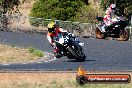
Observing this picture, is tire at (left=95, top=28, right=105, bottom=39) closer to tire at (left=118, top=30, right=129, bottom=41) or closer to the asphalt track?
the asphalt track

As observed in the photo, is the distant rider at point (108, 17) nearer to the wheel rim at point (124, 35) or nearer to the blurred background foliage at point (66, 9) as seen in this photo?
the wheel rim at point (124, 35)

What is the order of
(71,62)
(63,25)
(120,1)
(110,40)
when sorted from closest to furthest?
(71,62) → (110,40) → (63,25) → (120,1)

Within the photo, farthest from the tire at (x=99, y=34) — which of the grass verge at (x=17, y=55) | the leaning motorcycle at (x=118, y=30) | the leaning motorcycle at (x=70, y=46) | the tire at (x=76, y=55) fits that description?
the tire at (x=76, y=55)

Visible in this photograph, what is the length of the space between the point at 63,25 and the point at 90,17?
5.00 m

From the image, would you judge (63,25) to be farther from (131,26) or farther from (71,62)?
A: (71,62)

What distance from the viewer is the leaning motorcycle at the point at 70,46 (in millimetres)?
23953

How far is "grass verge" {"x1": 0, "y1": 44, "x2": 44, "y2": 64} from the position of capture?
82.8 feet

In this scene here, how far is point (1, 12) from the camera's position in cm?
4828

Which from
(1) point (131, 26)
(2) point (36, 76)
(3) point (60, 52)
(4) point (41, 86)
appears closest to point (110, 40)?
(1) point (131, 26)

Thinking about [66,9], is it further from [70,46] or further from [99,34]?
[70,46]

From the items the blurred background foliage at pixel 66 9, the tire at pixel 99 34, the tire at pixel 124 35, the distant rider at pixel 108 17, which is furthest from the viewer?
the blurred background foliage at pixel 66 9

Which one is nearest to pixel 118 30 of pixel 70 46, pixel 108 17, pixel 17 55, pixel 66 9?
pixel 108 17

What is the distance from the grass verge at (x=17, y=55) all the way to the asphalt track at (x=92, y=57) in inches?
59.1

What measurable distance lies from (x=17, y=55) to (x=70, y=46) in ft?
11.7
